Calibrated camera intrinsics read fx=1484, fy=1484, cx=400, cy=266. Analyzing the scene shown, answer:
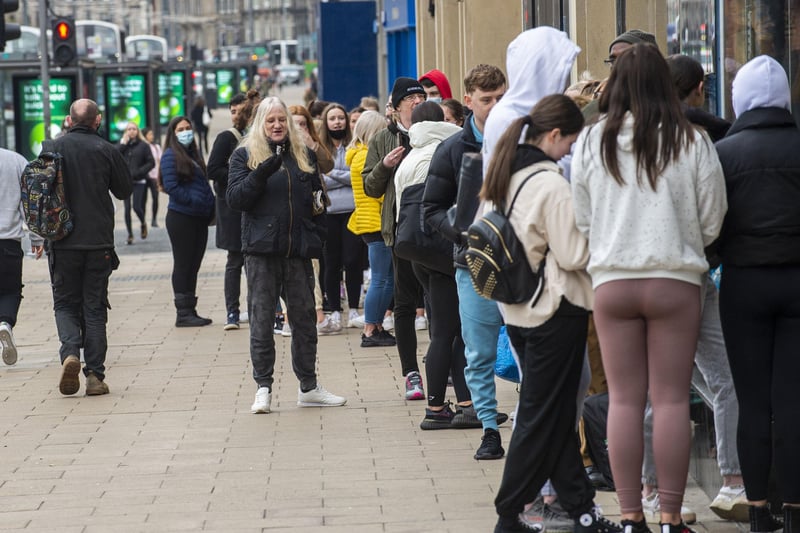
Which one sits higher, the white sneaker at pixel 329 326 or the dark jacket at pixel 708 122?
the dark jacket at pixel 708 122

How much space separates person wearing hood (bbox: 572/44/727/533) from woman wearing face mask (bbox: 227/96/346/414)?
130 inches

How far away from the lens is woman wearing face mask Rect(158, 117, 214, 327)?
12281mm

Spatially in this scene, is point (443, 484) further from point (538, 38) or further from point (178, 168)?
point (178, 168)

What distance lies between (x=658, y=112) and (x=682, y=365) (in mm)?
856


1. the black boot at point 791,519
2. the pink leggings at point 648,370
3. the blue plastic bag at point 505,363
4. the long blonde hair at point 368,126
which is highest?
the long blonde hair at point 368,126

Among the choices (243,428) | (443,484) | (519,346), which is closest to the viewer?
(519,346)

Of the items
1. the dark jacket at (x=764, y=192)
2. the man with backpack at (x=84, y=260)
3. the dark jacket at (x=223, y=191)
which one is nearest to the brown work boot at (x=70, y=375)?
the man with backpack at (x=84, y=260)

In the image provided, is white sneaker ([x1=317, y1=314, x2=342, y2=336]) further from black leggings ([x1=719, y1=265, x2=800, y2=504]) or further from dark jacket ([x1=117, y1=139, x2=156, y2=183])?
dark jacket ([x1=117, y1=139, x2=156, y2=183])

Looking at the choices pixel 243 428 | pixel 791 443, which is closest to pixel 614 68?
pixel 791 443

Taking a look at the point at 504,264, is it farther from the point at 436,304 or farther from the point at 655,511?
the point at 436,304

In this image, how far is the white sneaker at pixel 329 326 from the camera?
460 inches

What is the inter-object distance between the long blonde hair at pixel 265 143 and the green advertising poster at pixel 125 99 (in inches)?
1062

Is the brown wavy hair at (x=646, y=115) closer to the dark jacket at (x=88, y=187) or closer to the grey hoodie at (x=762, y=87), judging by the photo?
the grey hoodie at (x=762, y=87)

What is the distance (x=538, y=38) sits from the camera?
5723 mm
